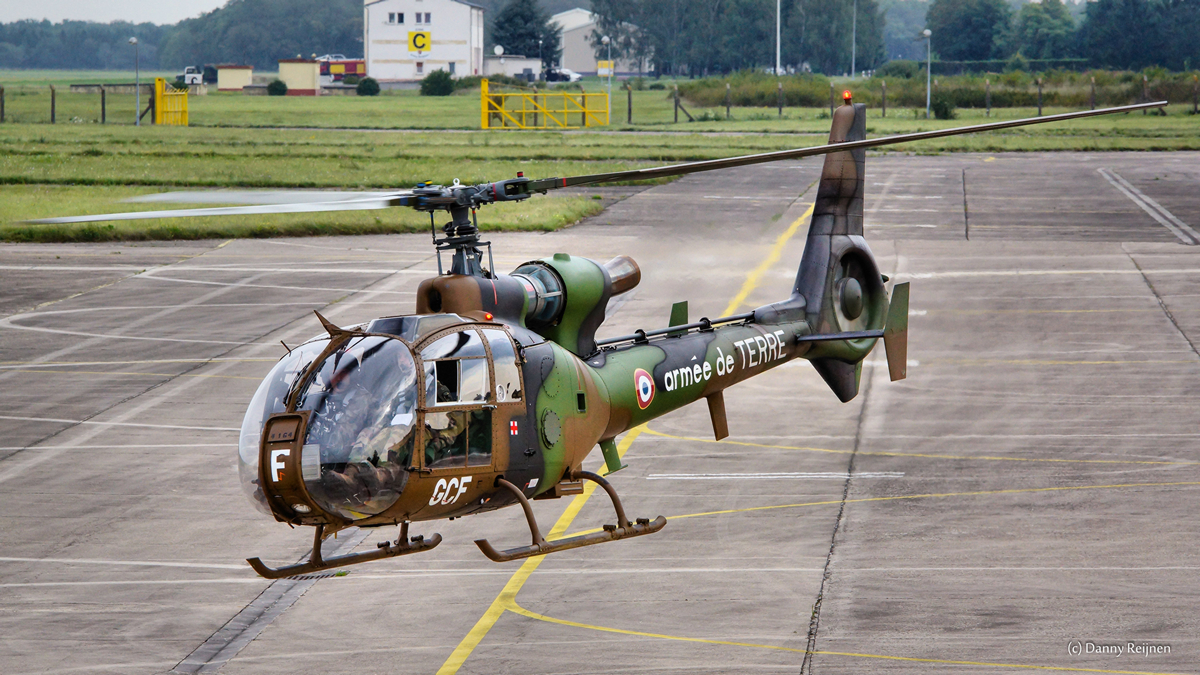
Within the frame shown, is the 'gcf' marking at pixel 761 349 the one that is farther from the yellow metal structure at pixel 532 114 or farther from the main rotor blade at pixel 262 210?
the yellow metal structure at pixel 532 114

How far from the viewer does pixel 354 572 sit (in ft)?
50.1

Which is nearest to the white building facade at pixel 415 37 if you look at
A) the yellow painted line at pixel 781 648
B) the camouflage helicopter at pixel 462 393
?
the camouflage helicopter at pixel 462 393

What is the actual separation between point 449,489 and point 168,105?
8630 centimetres

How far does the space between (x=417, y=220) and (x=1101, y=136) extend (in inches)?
1794

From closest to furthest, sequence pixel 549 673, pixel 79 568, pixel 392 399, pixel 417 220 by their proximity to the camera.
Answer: pixel 392 399
pixel 549 673
pixel 79 568
pixel 417 220

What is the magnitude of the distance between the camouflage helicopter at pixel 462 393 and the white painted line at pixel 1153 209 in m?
29.9

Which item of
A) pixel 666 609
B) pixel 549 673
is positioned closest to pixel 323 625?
Result: pixel 549 673

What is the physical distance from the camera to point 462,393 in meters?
11.4

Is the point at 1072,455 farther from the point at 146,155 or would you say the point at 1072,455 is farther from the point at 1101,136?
the point at 1101,136

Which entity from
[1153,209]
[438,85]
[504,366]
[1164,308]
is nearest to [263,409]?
[504,366]

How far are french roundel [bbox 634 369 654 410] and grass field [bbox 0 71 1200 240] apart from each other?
71.7 feet

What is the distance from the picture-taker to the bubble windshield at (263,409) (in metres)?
11.0

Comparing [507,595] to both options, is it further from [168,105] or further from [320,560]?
[168,105]

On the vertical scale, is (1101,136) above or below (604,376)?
above
